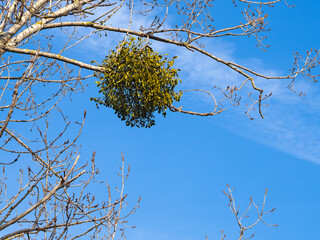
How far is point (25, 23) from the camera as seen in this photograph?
6.42 metres

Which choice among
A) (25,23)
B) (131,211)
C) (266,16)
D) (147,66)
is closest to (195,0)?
(266,16)

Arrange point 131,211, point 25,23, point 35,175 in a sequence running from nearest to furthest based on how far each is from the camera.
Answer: point 35,175, point 131,211, point 25,23

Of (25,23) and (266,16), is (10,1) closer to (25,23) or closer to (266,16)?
(25,23)

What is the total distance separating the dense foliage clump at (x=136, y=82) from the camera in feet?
22.5

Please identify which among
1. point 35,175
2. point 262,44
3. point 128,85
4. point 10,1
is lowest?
point 35,175

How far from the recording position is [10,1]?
21.1 ft

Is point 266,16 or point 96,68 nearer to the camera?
point 96,68

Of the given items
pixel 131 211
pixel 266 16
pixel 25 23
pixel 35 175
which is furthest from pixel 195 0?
pixel 35 175

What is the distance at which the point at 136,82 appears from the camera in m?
6.84

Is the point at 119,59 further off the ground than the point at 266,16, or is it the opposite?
the point at 266,16

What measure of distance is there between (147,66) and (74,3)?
1485 mm

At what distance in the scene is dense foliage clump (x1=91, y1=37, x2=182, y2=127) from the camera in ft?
22.5

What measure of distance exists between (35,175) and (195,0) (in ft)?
15.7

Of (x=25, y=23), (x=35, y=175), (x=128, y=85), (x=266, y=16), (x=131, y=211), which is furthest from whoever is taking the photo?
(x=266, y=16)
